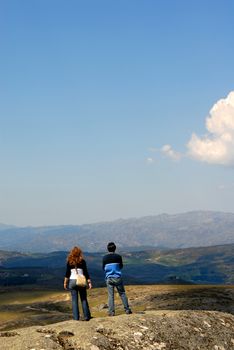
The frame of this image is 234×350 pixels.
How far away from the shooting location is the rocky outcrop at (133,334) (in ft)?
56.7

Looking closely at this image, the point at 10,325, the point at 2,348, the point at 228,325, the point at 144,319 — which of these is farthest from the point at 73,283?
the point at 10,325

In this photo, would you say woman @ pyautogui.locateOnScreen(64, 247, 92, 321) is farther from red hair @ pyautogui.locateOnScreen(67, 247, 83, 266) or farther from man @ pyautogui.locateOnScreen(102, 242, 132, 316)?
man @ pyautogui.locateOnScreen(102, 242, 132, 316)

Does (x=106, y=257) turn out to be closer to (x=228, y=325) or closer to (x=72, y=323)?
(x=72, y=323)

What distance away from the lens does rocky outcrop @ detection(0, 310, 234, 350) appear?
56.7 feet

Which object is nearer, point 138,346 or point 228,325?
point 138,346

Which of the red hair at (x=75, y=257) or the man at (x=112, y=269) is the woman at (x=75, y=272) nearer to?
the red hair at (x=75, y=257)

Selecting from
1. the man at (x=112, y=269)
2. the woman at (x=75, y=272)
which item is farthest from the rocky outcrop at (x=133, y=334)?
the man at (x=112, y=269)

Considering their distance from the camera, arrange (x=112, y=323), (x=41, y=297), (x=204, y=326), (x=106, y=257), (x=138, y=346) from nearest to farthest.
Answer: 1. (x=138, y=346)
2. (x=112, y=323)
3. (x=204, y=326)
4. (x=106, y=257)
5. (x=41, y=297)

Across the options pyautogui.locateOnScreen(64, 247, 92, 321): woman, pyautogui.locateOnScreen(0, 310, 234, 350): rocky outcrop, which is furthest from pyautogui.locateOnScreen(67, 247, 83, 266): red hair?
pyautogui.locateOnScreen(0, 310, 234, 350): rocky outcrop

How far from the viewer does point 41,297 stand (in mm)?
135375

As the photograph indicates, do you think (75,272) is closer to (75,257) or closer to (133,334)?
(75,257)

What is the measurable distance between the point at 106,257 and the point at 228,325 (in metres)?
7.13

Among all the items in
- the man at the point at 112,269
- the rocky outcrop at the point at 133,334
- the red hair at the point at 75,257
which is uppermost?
the red hair at the point at 75,257

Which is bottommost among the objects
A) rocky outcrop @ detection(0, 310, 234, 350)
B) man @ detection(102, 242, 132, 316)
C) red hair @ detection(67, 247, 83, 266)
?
rocky outcrop @ detection(0, 310, 234, 350)
